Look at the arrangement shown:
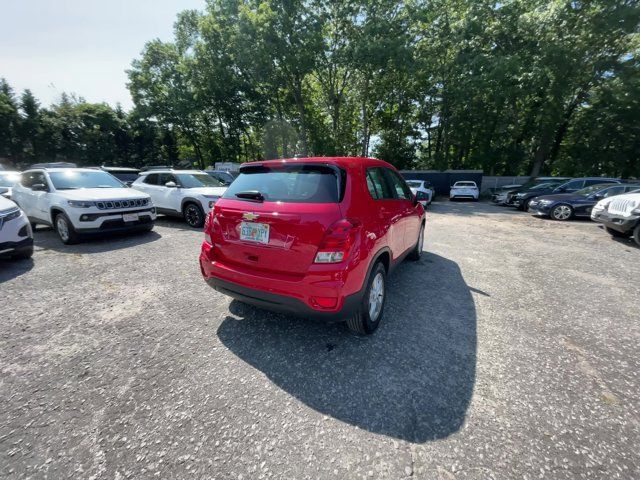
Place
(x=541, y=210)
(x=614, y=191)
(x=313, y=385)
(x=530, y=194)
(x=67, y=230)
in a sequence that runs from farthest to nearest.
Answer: (x=530, y=194) → (x=541, y=210) → (x=614, y=191) → (x=67, y=230) → (x=313, y=385)

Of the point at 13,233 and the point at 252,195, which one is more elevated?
the point at 252,195

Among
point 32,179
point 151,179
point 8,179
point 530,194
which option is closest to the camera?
point 32,179

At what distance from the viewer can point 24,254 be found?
479 centimetres

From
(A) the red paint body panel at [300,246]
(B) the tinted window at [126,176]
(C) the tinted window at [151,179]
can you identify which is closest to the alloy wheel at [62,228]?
(C) the tinted window at [151,179]

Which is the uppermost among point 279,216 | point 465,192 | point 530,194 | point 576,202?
point 279,216

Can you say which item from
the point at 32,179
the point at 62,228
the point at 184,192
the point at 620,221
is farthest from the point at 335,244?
the point at 32,179

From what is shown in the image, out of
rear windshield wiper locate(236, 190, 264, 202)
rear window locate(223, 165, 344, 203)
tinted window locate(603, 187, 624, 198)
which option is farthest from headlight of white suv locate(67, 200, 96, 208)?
tinted window locate(603, 187, 624, 198)

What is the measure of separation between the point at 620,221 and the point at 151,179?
41.2 ft

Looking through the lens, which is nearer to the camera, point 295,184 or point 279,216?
point 279,216

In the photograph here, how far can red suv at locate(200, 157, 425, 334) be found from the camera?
2350 millimetres

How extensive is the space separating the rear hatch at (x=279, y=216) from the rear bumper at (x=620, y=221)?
774 cm

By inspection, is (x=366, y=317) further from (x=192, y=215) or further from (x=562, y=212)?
(x=562, y=212)

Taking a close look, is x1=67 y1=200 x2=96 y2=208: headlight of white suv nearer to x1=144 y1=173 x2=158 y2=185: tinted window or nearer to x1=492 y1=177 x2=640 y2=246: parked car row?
x1=144 y1=173 x2=158 y2=185: tinted window

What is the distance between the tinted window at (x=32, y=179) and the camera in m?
6.41
